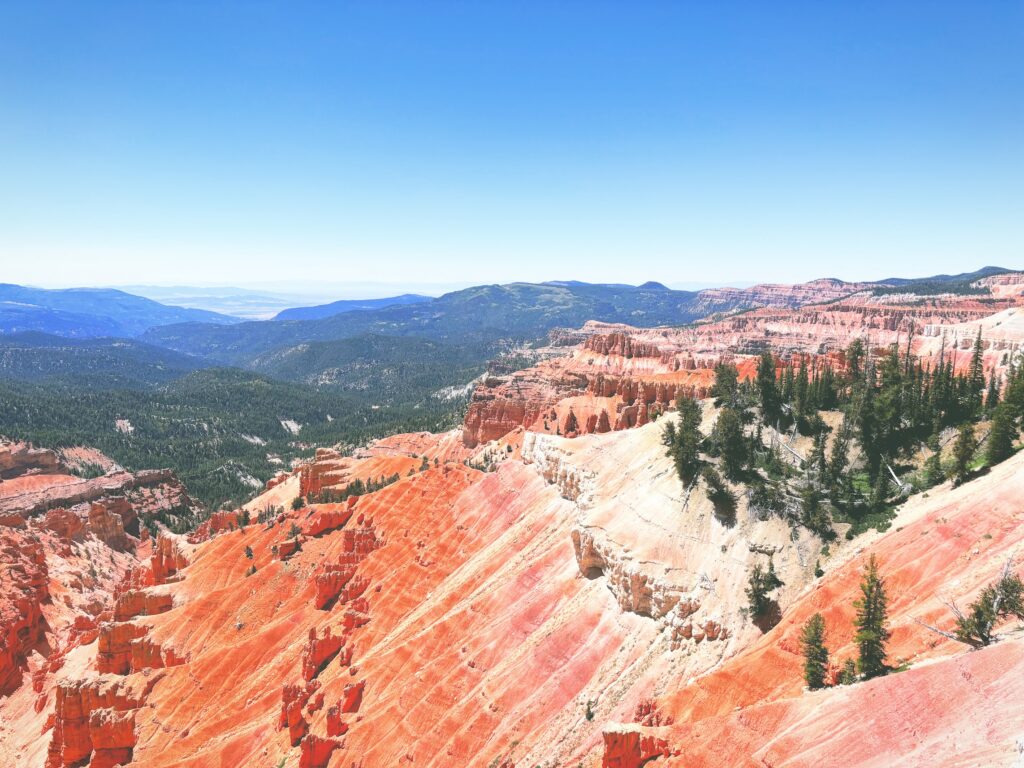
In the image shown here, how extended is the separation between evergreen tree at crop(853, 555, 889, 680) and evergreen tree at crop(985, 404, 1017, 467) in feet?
54.9

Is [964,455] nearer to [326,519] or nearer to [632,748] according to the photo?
[632,748]

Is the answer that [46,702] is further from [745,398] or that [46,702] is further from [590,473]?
[745,398]

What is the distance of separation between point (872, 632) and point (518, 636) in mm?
23105

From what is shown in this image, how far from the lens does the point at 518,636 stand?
41000mm

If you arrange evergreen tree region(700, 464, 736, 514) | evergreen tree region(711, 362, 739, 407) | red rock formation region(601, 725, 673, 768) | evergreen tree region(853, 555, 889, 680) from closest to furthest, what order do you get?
evergreen tree region(853, 555, 889, 680)
red rock formation region(601, 725, 673, 768)
evergreen tree region(700, 464, 736, 514)
evergreen tree region(711, 362, 739, 407)

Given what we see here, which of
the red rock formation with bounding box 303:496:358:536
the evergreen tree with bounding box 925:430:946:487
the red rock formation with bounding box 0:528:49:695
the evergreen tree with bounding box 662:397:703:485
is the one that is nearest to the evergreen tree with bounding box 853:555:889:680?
the evergreen tree with bounding box 925:430:946:487

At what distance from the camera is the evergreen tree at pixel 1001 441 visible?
3538 centimetres

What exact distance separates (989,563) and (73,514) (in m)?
106

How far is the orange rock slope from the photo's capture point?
917 inches

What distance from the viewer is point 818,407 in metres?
54.6

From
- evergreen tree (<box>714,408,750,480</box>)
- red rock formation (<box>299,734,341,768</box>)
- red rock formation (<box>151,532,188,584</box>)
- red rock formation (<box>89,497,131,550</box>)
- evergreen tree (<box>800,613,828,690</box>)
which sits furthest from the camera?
red rock formation (<box>89,497,131,550</box>)

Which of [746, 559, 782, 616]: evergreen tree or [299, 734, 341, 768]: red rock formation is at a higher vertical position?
[746, 559, 782, 616]: evergreen tree

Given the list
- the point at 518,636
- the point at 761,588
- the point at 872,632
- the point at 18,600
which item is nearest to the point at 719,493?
the point at 761,588

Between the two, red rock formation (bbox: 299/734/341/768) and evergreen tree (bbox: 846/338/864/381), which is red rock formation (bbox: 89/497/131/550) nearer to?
red rock formation (bbox: 299/734/341/768)
